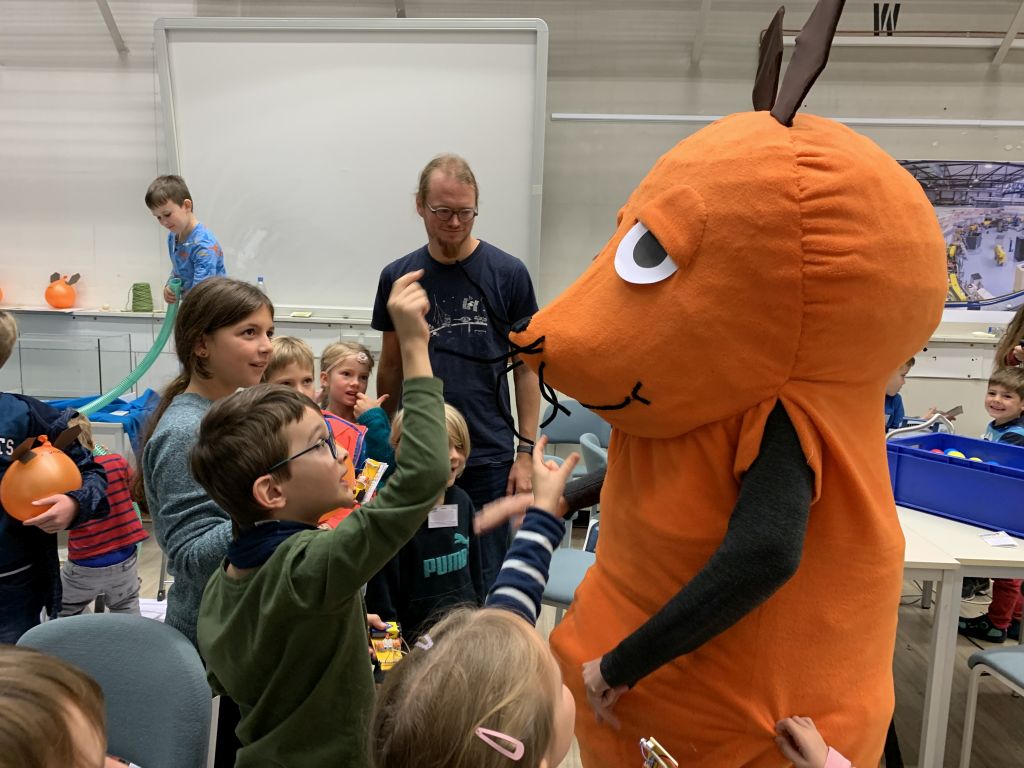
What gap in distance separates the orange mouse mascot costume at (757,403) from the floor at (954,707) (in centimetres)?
148

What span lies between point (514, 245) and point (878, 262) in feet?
11.1

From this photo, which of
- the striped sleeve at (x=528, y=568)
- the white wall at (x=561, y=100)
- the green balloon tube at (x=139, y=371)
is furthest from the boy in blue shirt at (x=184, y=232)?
the striped sleeve at (x=528, y=568)

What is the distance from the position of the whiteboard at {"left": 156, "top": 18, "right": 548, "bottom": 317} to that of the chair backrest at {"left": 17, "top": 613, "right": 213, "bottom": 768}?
3.14 metres

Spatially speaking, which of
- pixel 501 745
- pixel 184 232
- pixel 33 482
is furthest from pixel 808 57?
pixel 184 232

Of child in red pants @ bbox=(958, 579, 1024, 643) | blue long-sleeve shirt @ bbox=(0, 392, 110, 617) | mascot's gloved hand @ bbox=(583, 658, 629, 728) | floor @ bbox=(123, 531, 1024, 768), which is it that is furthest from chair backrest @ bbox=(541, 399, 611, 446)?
mascot's gloved hand @ bbox=(583, 658, 629, 728)

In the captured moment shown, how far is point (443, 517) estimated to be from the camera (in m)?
1.97

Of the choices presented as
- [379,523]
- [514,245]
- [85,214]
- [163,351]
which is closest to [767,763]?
[379,523]

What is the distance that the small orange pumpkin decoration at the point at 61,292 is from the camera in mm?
4605

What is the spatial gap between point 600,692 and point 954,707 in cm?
→ 224

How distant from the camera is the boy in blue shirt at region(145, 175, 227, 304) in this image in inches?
133

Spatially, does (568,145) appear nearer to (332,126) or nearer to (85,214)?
(332,126)

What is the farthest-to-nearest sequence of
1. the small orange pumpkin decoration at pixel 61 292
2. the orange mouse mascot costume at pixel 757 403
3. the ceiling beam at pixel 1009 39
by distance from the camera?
the small orange pumpkin decoration at pixel 61 292
the ceiling beam at pixel 1009 39
the orange mouse mascot costume at pixel 757 403

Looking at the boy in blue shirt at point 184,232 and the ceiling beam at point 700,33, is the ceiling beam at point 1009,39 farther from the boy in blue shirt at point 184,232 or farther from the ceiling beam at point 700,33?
the boy in blue shirt at point 184,232

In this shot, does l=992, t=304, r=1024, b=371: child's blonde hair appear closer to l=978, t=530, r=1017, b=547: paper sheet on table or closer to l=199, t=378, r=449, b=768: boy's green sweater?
l=978, t=530, r=1017, b=547: paper sheet on table
